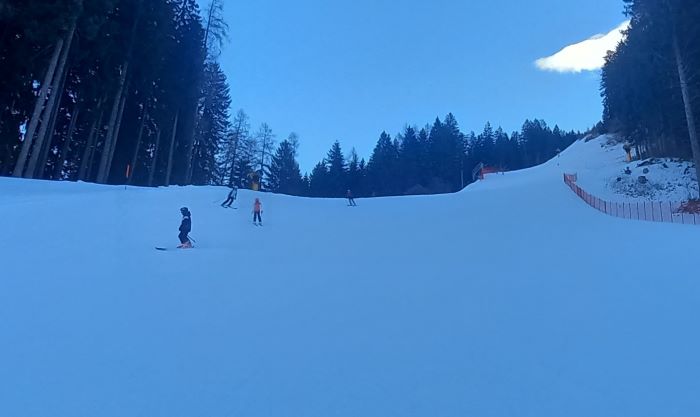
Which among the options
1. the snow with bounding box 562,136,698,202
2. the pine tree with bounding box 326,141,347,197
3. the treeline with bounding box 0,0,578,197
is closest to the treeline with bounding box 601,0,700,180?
the snow with bounding box 562,136,698,202

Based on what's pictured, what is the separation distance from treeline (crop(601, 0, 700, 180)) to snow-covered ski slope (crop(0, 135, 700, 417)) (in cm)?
1542

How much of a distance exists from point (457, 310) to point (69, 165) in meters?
38.3

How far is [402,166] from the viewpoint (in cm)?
8238

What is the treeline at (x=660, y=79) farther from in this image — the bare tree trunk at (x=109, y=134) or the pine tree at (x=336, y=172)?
the pine tree at (x=336, y=172)

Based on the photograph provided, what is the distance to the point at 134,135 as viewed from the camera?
107ft

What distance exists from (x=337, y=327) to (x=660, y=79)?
38107mm

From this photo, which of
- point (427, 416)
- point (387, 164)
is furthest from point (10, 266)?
point (387, 164)

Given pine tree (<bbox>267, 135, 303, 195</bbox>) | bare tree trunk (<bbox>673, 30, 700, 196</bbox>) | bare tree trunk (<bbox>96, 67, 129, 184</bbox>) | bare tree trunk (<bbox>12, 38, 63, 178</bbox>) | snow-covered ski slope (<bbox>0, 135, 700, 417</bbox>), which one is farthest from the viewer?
pine tree (<bbox>267, 135, 303, 195</bbox>)

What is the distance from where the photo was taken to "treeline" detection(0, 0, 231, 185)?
18.8 metres

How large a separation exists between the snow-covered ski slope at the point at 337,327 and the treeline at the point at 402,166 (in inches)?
2330

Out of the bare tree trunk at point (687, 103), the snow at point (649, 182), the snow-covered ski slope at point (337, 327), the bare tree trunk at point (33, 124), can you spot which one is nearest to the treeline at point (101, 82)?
the bare tree trunk at point (33, 124)

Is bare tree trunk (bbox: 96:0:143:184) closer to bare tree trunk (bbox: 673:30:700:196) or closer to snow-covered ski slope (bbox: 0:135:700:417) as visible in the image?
snow-covered ski slope (bbox: 0:135:700:417)

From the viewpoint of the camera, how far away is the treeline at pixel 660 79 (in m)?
21.2

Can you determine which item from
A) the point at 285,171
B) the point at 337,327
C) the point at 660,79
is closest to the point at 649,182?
the point at 660,79
